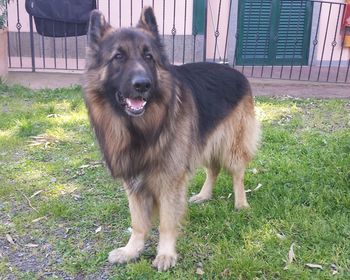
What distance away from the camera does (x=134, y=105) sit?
271cm

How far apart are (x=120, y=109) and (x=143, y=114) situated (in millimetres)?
147

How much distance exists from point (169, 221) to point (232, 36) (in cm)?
714

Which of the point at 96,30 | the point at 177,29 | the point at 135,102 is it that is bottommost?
the point at 177,29

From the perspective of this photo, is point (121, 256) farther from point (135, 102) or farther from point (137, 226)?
point (135, 102)

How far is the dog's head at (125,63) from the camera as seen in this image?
2633 mm

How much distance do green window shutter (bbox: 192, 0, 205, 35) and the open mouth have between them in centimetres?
643

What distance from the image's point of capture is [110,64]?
2.74m

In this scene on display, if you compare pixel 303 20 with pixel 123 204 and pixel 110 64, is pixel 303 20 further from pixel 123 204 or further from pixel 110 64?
pixel 110 64

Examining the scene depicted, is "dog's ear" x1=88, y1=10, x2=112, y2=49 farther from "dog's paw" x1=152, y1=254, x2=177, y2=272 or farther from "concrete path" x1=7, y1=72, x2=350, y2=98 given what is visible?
"concrete path" x1=7, y1=72, x2=350, y2=98

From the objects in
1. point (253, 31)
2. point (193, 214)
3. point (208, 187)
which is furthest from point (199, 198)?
point (253, 31)

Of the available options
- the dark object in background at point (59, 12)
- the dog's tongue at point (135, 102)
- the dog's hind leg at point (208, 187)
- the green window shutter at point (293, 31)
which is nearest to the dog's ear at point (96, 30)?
the dog's tongue at point (135, 102)

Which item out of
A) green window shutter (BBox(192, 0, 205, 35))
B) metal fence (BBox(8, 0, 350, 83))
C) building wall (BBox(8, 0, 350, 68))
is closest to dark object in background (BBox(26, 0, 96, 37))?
building wall (BBox(8, 0, 350, 68))

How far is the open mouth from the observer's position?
2.70 meters

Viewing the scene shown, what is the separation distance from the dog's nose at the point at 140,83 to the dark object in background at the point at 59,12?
576 cm
